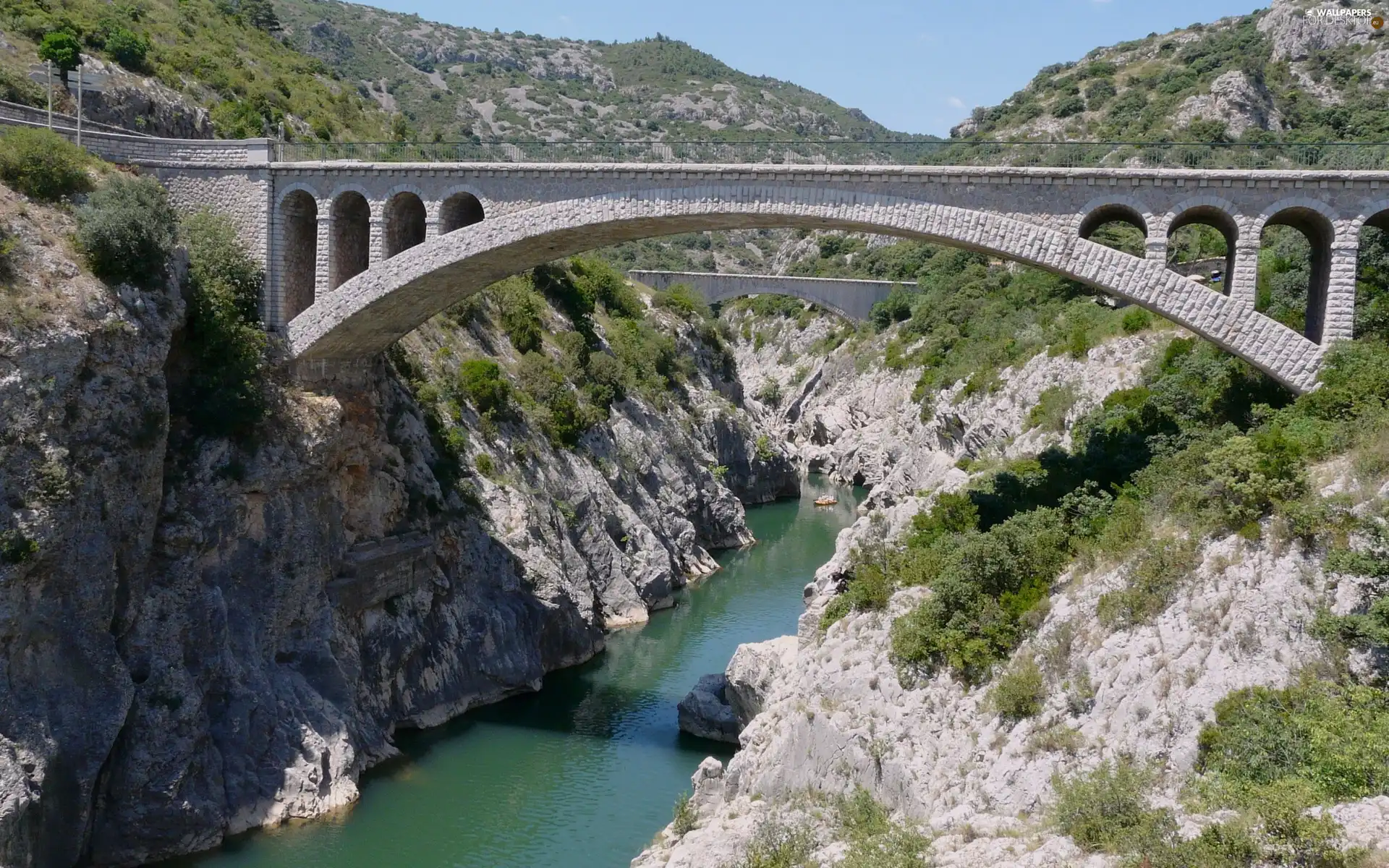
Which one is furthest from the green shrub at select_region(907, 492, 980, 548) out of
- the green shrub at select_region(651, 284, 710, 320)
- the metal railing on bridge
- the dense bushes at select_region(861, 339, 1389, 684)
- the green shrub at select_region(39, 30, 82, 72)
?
the green shrub at select_region(651, 284, 710, 320)

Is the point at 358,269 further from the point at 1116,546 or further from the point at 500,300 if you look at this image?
the point at 1116,546

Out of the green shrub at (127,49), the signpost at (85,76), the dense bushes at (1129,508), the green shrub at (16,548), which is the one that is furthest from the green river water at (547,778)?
the green shrub at (127,49)

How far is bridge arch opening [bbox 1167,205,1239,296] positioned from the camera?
18.7 metres

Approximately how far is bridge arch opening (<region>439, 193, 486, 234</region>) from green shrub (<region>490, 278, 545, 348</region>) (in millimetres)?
9865

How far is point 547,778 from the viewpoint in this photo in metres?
22.3

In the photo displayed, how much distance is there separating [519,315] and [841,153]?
17.1 m

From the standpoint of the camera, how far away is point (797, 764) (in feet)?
54.4

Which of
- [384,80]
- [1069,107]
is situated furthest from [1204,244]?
[384,80]

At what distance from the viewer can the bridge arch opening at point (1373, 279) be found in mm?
17984

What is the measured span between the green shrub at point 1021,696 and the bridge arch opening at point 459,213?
14110 millimetres

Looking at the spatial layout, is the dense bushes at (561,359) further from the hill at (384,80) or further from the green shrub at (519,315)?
the hill at (384,80)

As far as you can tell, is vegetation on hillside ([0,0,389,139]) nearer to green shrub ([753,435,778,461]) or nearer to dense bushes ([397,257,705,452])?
dense bushes ([397,257,705,452])

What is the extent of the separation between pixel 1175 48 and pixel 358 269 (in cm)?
5807

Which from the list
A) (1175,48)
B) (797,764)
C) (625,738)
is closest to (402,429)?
(625,738)
